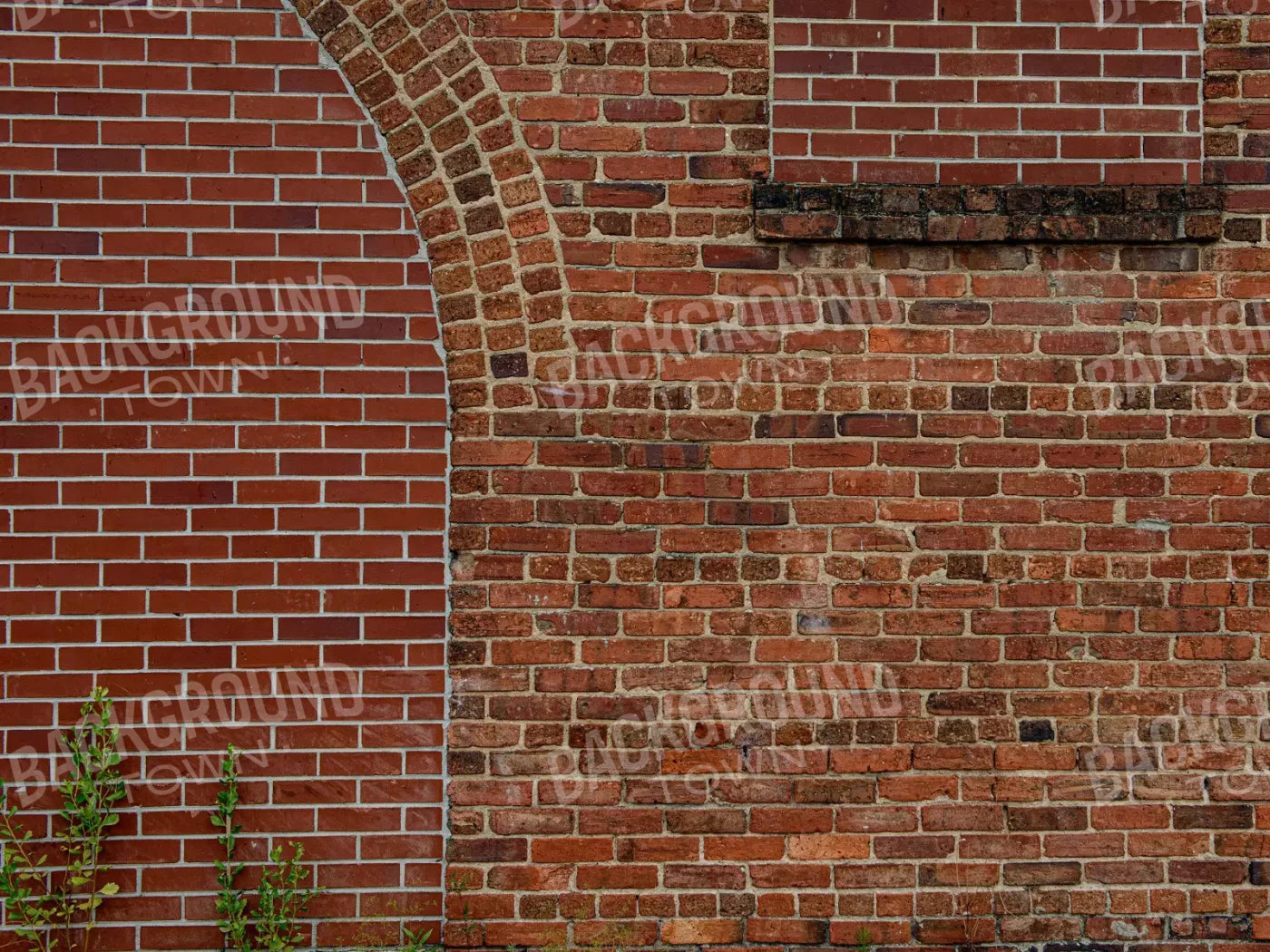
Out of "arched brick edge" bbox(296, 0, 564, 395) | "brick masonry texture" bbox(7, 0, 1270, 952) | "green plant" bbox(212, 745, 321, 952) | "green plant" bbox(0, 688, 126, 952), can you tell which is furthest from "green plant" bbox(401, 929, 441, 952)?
"arched brick edge" bbox(296, 0, 564, 395)

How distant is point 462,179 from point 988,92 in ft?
5.14

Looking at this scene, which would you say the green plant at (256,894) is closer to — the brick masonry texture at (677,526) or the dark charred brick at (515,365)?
the brick masonry texture at (677,526)

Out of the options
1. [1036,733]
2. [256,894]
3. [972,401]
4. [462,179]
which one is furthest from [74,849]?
[972,401]

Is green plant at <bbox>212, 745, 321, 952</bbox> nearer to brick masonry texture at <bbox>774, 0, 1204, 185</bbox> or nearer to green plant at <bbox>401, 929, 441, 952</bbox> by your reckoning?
green plant at <bbox>401, 929, 441, 952</bbox>

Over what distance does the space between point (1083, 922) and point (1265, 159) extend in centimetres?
229

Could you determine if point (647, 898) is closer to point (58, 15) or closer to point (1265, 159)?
point (1265, 159)

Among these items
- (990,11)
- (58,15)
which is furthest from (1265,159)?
(58,15)

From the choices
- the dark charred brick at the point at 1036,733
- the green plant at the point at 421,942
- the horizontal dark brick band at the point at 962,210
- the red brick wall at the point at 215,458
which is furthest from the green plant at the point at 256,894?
the horizontal dark brick band at the point at 962,210

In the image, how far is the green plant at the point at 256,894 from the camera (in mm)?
2840

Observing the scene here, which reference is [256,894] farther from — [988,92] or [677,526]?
[988,92]

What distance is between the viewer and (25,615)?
2.90m

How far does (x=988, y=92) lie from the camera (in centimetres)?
298

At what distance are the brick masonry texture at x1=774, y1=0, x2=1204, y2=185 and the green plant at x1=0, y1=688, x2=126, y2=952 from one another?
255cm

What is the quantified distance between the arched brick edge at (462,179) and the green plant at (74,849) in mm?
1403
